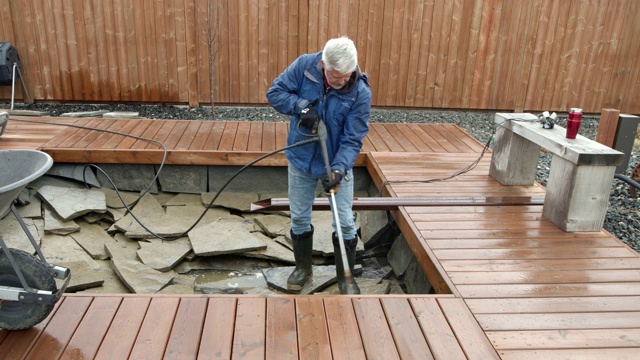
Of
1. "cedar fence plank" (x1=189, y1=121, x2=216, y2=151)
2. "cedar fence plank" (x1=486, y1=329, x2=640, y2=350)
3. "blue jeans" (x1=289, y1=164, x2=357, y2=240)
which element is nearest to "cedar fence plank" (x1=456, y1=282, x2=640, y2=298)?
"cedar fence plank" (x1=486, y1=329, x2=640, y2=350)

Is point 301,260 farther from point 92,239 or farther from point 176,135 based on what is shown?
point 176,135

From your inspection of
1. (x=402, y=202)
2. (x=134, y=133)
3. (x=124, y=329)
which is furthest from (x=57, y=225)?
(x=402, y=202)

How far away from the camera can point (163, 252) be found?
400 centimetres

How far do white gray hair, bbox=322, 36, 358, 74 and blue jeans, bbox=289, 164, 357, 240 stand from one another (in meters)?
0.65

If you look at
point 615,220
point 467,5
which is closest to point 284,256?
point 615,220

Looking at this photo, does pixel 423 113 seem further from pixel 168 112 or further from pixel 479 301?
pixel 479 301

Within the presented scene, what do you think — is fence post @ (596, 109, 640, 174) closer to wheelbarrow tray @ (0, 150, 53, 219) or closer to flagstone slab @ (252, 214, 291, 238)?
flagstone slab @ (252, 214, 291, 238)

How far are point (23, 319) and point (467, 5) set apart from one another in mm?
6151

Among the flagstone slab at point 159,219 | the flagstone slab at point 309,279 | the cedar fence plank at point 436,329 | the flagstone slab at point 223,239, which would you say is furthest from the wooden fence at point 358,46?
the cedar fence plank at point 436,329

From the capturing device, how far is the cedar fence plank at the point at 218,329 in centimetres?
207

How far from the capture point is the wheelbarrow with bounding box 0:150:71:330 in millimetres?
2045

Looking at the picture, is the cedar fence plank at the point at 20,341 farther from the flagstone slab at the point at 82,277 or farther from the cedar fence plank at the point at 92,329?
the flagstone slab at the point at 82,277

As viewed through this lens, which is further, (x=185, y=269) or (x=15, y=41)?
(x=15, y=41)

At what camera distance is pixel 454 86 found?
704cm
